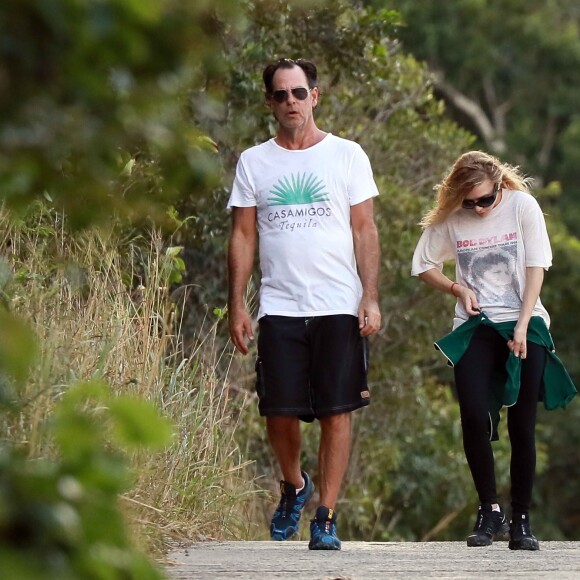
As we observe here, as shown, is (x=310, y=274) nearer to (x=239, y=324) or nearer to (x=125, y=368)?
(x=239, y=324)

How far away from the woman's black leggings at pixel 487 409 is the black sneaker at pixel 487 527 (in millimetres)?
63

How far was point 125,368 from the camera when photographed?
6633mm

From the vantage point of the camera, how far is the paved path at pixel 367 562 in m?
5.42

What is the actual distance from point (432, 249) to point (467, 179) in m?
0.51

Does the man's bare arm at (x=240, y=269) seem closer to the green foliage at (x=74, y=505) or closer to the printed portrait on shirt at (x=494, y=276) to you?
the printed portrait on shirt at (x=494, y=276)

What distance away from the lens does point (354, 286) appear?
7.09 m

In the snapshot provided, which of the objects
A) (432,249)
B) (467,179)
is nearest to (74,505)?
(467,179)

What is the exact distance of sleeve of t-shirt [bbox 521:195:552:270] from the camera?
23.5 feet

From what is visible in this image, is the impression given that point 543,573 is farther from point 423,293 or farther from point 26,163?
point 423,293

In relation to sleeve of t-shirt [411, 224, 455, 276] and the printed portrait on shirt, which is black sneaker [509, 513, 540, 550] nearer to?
the printed portrait on shirt

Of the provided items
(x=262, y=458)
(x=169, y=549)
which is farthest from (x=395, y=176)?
(x=169, y=549)

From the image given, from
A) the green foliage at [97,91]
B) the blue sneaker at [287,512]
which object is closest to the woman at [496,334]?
the blue sneaker at [287,512]

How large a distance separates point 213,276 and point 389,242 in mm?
3439

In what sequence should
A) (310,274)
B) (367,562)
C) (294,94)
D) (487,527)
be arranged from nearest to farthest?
(367,562), (310,274), (487,527), (294,94)
